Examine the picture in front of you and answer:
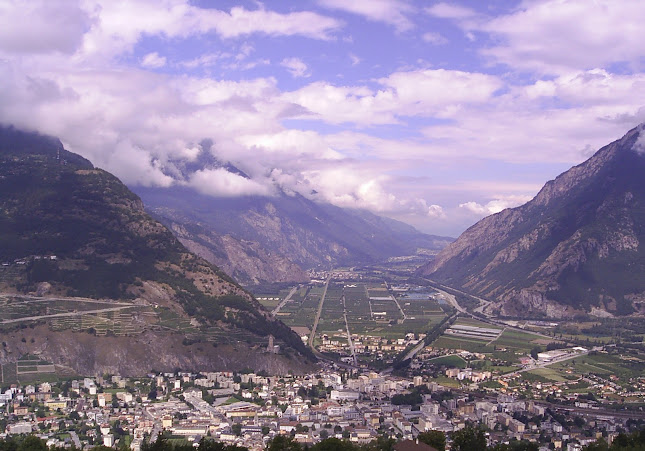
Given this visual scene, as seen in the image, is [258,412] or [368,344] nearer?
[258,412]

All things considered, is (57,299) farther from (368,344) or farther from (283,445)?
(283,445)

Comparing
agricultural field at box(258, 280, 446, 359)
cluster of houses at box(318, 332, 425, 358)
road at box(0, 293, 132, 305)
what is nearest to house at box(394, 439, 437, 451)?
road at box(0, 293, 132, 305)

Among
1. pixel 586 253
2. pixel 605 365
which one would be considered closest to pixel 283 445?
pixel 605 365

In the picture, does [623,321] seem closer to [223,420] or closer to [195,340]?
[195,340]

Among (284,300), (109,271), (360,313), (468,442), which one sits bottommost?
(468,442)

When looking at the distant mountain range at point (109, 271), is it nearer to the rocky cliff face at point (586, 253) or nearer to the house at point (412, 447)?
the house at point (412, 447)

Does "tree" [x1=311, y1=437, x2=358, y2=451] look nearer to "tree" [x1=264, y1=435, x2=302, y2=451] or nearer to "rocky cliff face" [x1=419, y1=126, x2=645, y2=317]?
"tree" [x1=264, y1=435, x2=302, y2=451]
